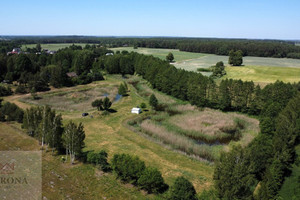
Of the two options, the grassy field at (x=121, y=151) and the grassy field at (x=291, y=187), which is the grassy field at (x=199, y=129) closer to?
the grassy field at (x=121, y=151)

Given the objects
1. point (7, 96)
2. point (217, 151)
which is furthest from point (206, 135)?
point (7, 96)

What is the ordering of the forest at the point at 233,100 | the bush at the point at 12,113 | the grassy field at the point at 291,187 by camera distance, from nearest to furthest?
the forest at the point at 233,100 < the grassy field at the point at 291,187 < the bush at the point at 12,113

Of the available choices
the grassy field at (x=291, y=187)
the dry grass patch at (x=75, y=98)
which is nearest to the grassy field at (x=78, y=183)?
the grassy field at (x=291, y=187)

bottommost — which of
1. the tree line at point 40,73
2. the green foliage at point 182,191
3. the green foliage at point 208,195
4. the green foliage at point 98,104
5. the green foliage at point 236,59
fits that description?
the green foliage at point 208,195

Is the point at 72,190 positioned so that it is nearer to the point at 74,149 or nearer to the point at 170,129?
the point at 74,149

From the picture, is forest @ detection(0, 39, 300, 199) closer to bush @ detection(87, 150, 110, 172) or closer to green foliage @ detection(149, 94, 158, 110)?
bush @ detection(87, 150, 110, 172)

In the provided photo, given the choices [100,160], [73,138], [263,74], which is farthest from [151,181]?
[263,74]
